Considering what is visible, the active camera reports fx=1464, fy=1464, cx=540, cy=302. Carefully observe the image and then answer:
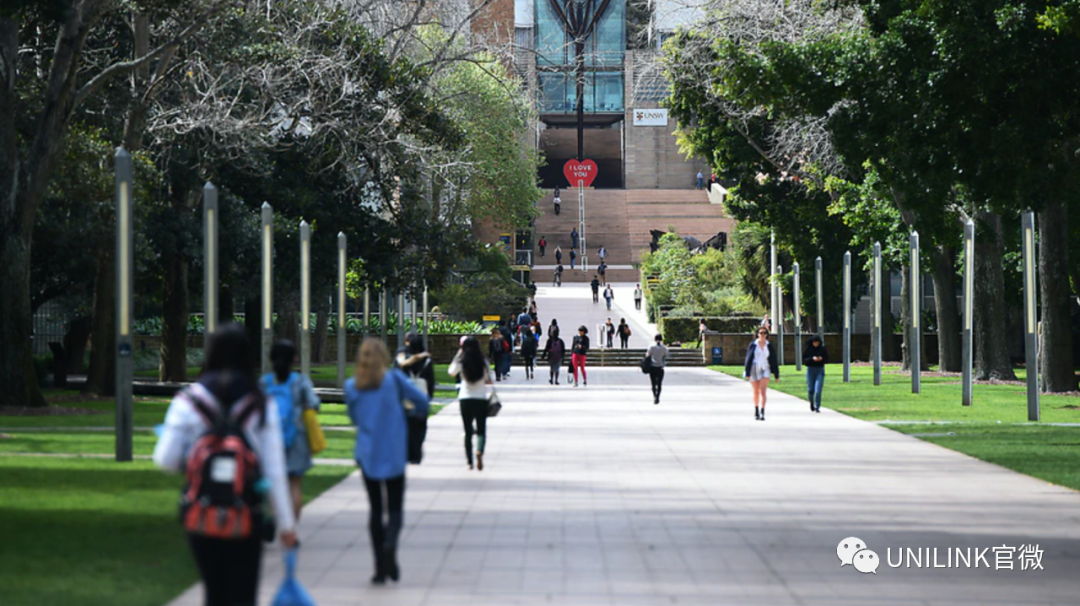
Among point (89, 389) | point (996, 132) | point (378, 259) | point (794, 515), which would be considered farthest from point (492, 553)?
point (378, 259)

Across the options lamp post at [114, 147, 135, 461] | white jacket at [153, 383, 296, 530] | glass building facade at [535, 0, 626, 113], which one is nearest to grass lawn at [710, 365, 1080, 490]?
lamp post at [114, 147, 135, 461]

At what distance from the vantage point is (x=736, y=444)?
63.6 ft

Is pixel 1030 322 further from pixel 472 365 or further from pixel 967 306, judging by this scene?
pixel 472 365

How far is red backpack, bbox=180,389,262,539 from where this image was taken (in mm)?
5480

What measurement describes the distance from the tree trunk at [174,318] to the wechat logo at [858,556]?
23884 mm

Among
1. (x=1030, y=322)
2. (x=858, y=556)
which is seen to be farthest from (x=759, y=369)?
(x=858, y=556)

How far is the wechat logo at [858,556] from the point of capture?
9.21 metres

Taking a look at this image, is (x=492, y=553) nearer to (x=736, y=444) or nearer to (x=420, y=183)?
(x=736, y=444)

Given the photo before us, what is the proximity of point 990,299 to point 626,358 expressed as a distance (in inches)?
809

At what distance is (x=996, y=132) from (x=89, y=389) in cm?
1847

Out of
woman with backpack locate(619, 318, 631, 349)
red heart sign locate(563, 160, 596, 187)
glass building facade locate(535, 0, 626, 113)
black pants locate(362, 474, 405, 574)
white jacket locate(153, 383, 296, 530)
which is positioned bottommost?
black pants locate(362, 474, 405, 574)

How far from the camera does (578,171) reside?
102 metres

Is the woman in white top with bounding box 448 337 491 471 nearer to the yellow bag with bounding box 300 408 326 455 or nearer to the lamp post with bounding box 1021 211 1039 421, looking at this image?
the yellow bag with bounding box 300 408 326 455

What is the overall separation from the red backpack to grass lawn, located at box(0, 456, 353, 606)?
106 inches
